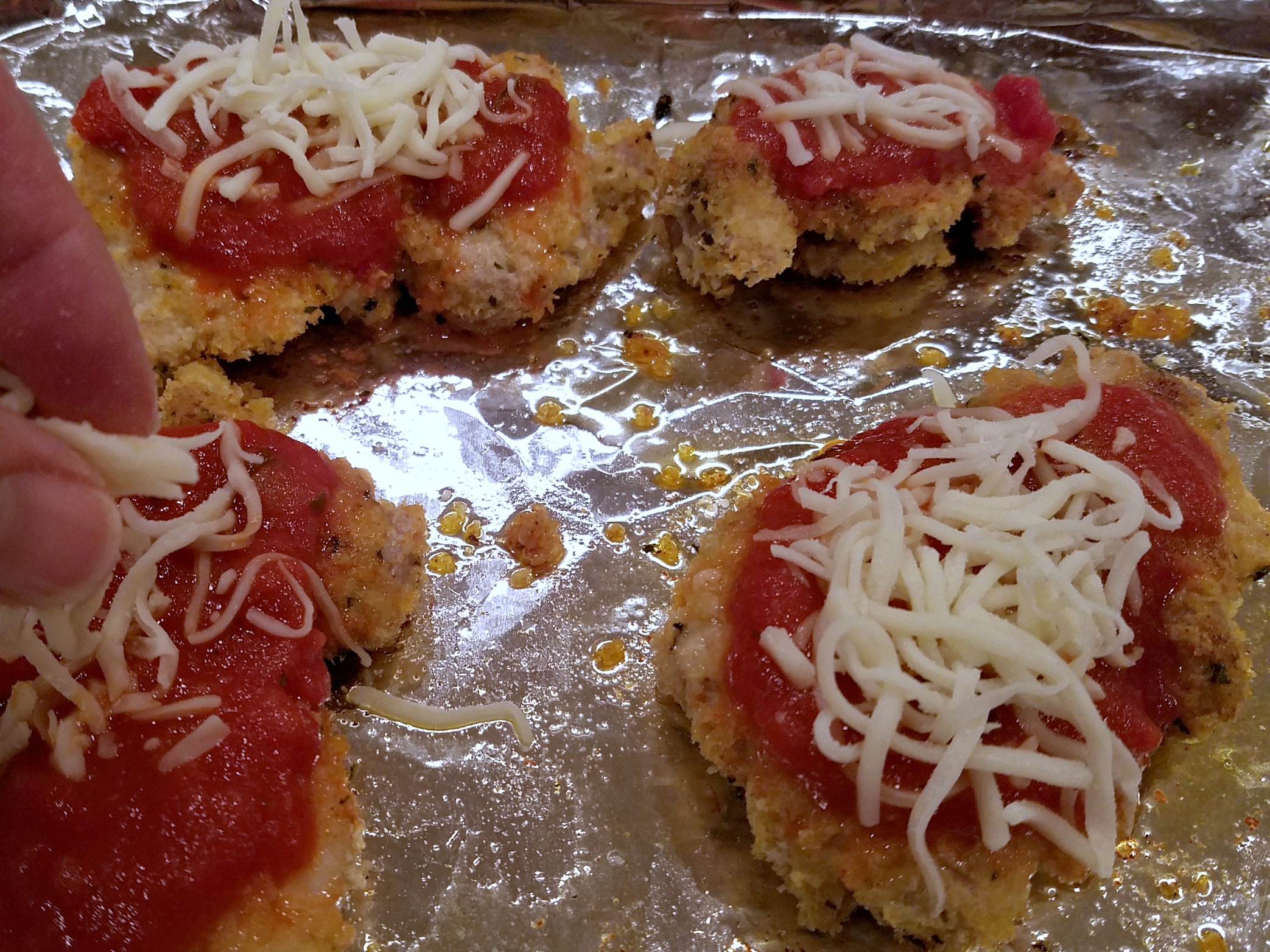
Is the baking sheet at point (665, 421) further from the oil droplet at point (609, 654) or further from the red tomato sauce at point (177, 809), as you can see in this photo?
the red tomato sauce at point (177, 809)

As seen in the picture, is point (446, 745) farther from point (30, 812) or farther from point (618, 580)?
point (30, 812)

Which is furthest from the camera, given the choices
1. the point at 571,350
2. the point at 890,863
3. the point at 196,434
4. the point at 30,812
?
the point at 571,350

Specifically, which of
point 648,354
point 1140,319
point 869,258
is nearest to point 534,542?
point 648,354

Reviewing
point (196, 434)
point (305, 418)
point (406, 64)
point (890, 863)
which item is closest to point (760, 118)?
point (406, 64)

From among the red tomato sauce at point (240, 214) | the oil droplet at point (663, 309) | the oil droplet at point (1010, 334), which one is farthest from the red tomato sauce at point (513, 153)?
the oil droplet at point (1010, 334)

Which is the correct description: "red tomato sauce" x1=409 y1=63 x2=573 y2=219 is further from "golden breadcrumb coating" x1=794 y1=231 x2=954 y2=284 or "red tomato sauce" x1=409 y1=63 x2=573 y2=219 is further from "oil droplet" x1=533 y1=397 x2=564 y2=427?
"golden breadcrumb coating" x1=794 y1=231 x2=954 y2=284

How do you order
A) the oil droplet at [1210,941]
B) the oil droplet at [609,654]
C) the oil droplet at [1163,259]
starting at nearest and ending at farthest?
the oil droplet at [1210,941] → the oil droplet at [609,654] → the oil droplet at [1163,259]

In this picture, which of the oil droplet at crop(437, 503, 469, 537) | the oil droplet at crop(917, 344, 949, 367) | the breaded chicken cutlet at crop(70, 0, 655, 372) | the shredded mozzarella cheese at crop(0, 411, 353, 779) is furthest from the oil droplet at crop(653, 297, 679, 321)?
the shredded mozzarella cheese at crop(0, 411, 353, 779)
